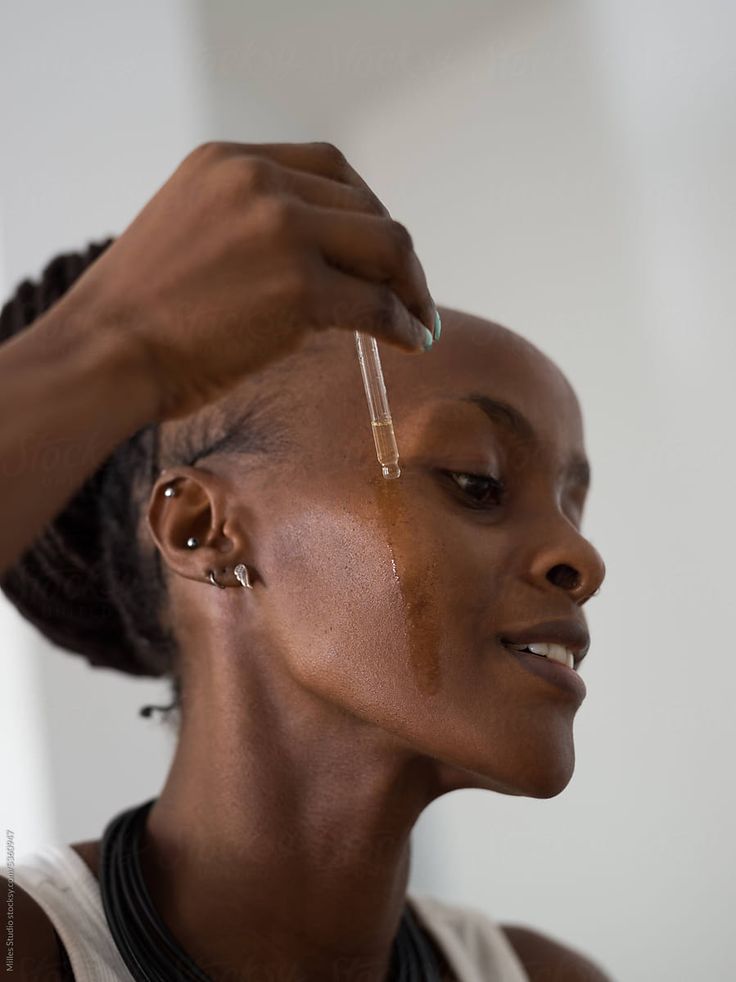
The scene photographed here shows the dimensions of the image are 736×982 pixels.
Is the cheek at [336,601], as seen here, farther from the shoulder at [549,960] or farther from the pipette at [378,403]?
the shoulder at [549,960]

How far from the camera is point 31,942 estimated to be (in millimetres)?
675

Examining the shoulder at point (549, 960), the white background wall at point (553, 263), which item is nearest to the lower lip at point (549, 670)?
the shoulder at point (549, 960)

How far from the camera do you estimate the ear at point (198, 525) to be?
2.34 feet

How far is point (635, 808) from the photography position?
121 cm

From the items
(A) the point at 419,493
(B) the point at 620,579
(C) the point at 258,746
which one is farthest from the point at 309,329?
(B) the point at 620,579

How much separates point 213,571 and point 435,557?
15cm

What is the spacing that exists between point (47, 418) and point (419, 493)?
0.89ft

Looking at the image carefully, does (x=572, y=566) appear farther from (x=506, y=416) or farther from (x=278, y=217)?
(x=278, y=217)

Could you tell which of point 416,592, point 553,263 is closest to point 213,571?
point 416,592

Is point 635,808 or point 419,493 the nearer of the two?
point 419,493

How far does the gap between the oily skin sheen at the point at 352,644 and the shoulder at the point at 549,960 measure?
0.20 metres

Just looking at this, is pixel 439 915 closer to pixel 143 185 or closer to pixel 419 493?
pixel 419 493

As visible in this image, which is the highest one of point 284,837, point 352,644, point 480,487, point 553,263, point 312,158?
point 553,263

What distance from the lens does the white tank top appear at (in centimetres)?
68
